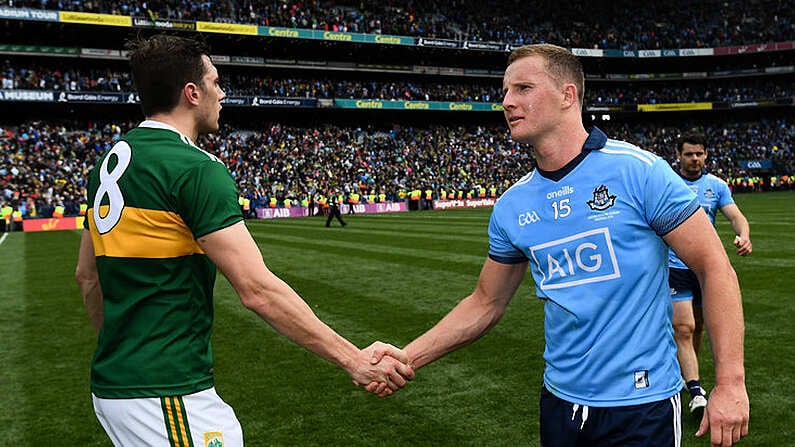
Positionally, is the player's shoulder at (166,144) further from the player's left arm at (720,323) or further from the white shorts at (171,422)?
the player's left arm at (720,323)

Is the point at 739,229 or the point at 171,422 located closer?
the point at 171,422

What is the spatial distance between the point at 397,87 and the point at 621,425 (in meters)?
55.2

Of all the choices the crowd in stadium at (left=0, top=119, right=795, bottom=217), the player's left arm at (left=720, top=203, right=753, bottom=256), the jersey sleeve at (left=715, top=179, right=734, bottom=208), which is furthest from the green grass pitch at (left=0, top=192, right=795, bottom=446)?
the crowd in stadium at (left=0, top=119, right=795, bottom=217)

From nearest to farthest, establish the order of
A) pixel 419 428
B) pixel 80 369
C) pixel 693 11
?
pixel 419 428 → pixel 80 369 → pixel 693 11

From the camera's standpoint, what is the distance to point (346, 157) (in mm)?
48562

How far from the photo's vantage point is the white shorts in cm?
236

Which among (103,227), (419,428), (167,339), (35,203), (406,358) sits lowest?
(35,203)

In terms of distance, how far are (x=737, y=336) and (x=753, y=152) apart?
65.4 metres

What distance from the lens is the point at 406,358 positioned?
3.34 m

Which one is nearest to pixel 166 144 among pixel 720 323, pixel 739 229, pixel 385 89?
pixel 720 323

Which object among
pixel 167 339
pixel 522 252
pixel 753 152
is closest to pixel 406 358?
pixel 522 252

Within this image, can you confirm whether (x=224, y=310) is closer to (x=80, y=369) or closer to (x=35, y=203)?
(x=80, y=369)

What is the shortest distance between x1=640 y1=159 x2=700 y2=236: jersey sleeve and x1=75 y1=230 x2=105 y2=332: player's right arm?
2387 mm

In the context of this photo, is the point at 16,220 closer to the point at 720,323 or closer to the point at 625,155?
the point at 625,155
